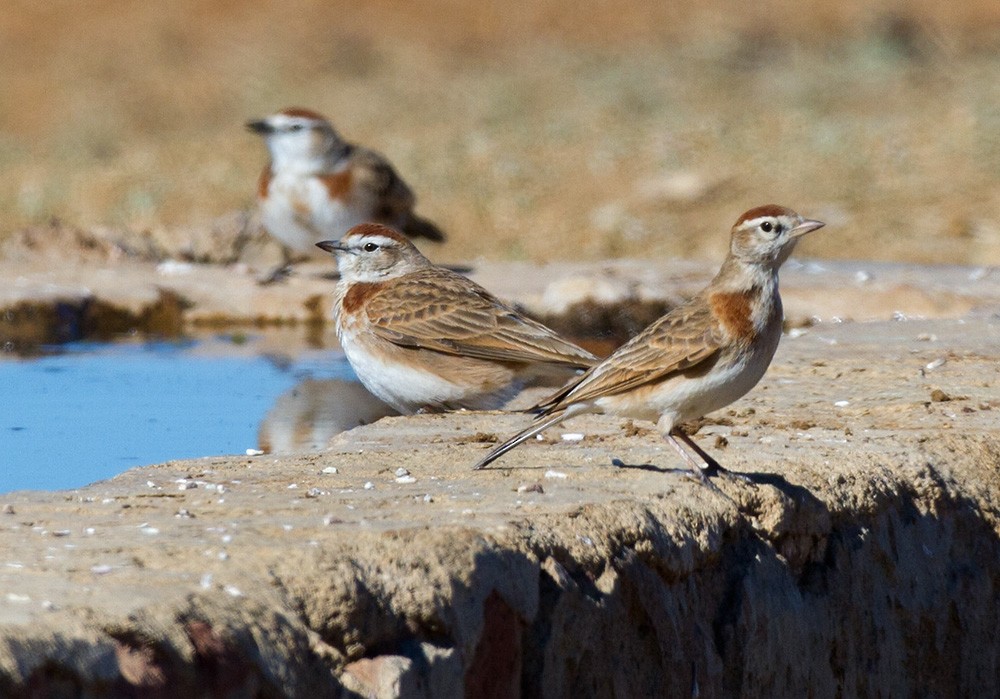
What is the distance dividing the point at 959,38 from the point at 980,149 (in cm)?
791

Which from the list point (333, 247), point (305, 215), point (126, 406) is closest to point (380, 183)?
point (305, 215)

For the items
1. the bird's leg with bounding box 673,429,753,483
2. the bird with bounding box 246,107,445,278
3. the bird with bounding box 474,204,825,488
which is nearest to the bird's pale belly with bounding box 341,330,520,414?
the bird with bounding box 474,204,825,488

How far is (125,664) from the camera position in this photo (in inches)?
123

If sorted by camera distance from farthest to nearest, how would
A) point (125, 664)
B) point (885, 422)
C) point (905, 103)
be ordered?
point (905, 103) → point (885, 422) → point (125, 664)

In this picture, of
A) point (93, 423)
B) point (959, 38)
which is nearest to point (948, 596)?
point (93, 423)

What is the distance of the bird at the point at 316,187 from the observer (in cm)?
1132

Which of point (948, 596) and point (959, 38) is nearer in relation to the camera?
point (948, 596)

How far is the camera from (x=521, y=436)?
4.97m

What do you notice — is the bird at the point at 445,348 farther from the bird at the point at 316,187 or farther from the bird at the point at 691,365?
the bird at the point at 316,187

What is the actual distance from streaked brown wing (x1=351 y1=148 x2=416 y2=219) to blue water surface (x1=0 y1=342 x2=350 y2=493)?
7.03 feet

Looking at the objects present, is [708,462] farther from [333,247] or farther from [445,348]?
[333,247]

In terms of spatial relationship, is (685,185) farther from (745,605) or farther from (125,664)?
(125,664)

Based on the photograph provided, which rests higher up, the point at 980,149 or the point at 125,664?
the point at 980,149

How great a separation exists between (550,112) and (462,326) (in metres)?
14.0
